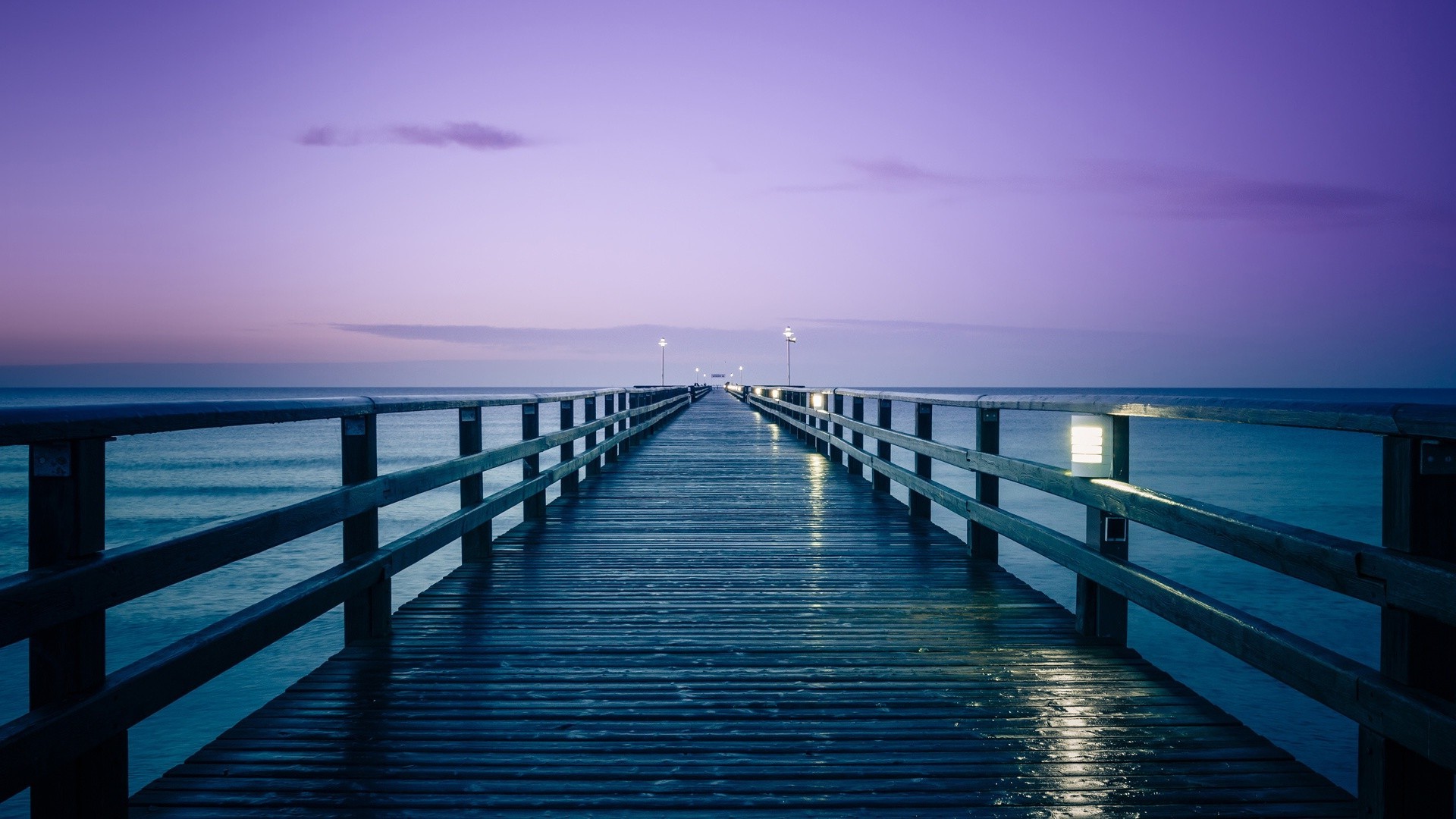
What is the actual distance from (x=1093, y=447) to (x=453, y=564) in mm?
12666

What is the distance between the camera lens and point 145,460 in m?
49.4

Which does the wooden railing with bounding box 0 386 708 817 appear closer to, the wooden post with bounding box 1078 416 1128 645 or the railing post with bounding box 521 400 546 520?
the wooden post with bounding box 1078 416 1128 645

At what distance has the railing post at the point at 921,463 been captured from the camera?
7164mm

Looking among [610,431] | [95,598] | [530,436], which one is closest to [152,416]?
[95,598]

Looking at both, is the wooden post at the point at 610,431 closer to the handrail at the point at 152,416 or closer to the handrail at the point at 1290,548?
the handrail at the point at 152,416

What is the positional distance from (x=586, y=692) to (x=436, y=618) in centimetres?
144

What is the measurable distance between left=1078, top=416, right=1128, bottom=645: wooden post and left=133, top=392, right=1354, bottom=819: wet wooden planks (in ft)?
0.38

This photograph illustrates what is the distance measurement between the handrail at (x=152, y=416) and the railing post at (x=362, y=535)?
9 centimetres

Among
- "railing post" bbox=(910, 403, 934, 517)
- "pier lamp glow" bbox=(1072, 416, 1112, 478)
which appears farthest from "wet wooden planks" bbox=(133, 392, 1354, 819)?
"railing post" bbox=(910, 403, 934, 517)

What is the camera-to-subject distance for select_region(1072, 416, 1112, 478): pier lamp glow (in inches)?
151

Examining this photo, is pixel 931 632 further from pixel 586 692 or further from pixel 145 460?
pixel 145 460

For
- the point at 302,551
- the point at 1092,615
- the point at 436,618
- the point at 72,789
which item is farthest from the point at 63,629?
the point at 302,551

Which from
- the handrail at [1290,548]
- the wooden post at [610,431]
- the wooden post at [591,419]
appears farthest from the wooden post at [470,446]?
the wooden post at [610,431]

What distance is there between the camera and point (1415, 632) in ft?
6.94
